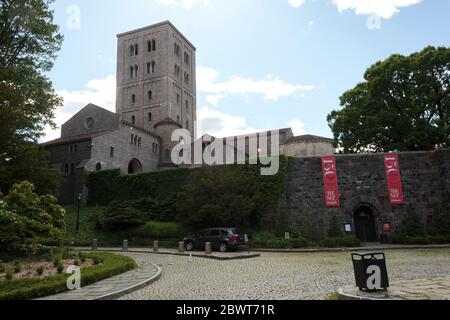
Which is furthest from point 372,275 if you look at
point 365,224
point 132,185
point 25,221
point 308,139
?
point 308,139

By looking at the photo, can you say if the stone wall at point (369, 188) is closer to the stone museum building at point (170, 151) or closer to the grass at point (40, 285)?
the stone museum building at point (170, 151)

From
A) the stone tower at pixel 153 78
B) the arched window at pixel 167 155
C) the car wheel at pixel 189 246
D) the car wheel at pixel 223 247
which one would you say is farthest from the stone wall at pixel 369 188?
the stone tower at pixel 153 78

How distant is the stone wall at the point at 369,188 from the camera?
28.2 metres

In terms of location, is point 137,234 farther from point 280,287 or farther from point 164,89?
point 164,89

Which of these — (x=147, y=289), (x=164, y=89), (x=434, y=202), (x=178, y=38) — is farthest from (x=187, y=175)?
→ (x=178, y=38)

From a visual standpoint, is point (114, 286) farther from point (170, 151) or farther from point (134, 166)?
point (170, 151)

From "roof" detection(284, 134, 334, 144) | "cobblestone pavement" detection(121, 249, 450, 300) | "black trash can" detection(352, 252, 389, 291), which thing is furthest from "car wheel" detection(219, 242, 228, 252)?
"roof" detection(284, 134, 334, 144)

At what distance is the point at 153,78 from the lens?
6812cm

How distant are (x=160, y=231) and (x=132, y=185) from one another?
1056 cm

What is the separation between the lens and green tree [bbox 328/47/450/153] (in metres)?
33.5

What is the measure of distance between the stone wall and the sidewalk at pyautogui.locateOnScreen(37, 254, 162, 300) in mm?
17885

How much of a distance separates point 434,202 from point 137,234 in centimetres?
2316

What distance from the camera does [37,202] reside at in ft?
56.7

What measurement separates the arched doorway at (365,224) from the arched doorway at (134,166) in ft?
102
